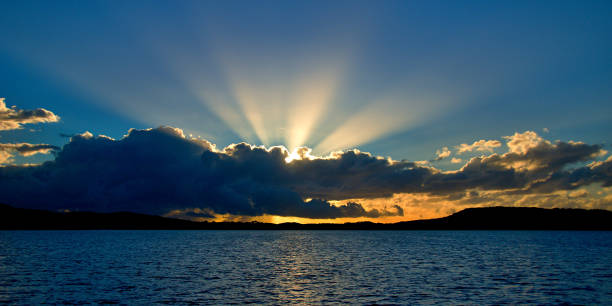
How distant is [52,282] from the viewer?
5428cm

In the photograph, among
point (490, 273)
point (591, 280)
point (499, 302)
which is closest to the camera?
point (499, 302)

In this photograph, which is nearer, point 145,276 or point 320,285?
point 320,285

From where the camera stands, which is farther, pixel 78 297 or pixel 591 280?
pixel 591 280

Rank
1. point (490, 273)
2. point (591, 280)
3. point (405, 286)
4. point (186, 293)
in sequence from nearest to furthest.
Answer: point (186, 293), point (405, 286), point (591, 280), point (490, 273)

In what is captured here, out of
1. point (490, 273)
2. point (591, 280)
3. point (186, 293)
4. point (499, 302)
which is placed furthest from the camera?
point (490, 273)

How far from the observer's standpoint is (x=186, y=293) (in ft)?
152

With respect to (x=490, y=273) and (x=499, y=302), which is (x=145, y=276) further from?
(x=490, y=273)

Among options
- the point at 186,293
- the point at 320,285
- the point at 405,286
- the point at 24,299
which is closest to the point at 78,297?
the point at 24,299

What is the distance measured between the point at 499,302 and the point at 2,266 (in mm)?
81874

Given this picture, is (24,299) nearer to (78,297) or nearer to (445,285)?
(78,297)

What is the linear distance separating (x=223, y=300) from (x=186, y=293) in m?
6.37

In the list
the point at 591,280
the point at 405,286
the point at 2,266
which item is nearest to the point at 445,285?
the point at 405,286

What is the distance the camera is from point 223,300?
139 feet

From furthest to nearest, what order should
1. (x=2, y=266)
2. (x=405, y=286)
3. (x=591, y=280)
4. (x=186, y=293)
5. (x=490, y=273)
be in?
1. (x=2, y=266)
2. (x=490, y=273)
3. (x=591, y=280)
4. (x=405, y=286)
5. (x=186, y=293)
